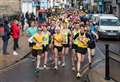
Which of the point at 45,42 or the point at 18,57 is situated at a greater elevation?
the point at 45,42

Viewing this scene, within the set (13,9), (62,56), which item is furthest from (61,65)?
(13,9)

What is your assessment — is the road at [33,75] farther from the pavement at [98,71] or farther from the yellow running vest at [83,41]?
the yellow running vest at [83,41]

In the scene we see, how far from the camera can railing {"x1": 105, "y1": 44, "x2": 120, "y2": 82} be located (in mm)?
15422

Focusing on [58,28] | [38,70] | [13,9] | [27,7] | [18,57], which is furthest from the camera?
Answer: [13,9]

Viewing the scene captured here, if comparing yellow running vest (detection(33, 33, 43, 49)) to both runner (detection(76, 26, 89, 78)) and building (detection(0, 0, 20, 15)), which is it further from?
building (detection(0, 0, 20, 15))

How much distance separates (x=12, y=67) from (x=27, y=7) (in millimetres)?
33798

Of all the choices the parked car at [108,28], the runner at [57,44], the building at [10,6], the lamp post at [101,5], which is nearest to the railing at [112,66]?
the runner at [57,44]

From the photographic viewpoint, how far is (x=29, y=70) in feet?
59.9

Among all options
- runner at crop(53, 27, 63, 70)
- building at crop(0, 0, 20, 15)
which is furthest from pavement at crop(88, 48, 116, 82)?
building at crop(0, 0, 20, 15)

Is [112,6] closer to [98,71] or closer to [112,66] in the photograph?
[112,66]

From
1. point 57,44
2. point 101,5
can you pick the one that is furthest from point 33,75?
point 101,5

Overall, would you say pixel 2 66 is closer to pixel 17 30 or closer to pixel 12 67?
pixel 12 67

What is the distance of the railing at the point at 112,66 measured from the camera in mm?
15422

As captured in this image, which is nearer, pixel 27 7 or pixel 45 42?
pixel 45 42
